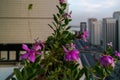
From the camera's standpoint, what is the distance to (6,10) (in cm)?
632

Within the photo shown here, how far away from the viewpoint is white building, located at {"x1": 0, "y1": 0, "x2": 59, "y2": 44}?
6312 millimetres

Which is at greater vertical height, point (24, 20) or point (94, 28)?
point (24, 20)

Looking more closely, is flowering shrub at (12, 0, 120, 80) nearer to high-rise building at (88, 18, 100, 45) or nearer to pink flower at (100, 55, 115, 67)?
pink flower at (100, 55, 115, 67)

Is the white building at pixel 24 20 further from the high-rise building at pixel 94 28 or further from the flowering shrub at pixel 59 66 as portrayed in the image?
the flowering shrub at pixel 59 66

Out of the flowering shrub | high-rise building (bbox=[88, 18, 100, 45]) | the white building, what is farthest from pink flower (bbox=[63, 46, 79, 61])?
high-rise building (bbox=[88, 18, 100, 45])

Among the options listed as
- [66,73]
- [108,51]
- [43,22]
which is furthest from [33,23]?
[66,73]

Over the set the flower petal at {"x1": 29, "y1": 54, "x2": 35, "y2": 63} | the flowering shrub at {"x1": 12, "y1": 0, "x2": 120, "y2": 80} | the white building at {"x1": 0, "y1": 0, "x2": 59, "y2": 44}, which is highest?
the white building at {"x1": 0, "y1": 0, "x2": 59, "y2": 44}

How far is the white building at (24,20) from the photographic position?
6312 mm

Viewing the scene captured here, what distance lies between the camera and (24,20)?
250 inches

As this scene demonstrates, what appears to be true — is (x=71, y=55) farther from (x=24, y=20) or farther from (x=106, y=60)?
(x=24, y=20)

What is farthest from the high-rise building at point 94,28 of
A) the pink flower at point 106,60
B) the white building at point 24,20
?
the pink flower at point 106,60

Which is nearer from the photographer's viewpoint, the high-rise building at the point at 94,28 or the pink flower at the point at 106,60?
the pink flower at the point at 106,60

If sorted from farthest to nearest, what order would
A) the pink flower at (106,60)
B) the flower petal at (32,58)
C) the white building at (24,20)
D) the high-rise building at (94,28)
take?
the high-rise building at (94,28) → the white building at (24,20) → the pink flower at (106,60) → the flower petal at (32,58)

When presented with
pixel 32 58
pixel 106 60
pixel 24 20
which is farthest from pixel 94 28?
pixel 32 58
